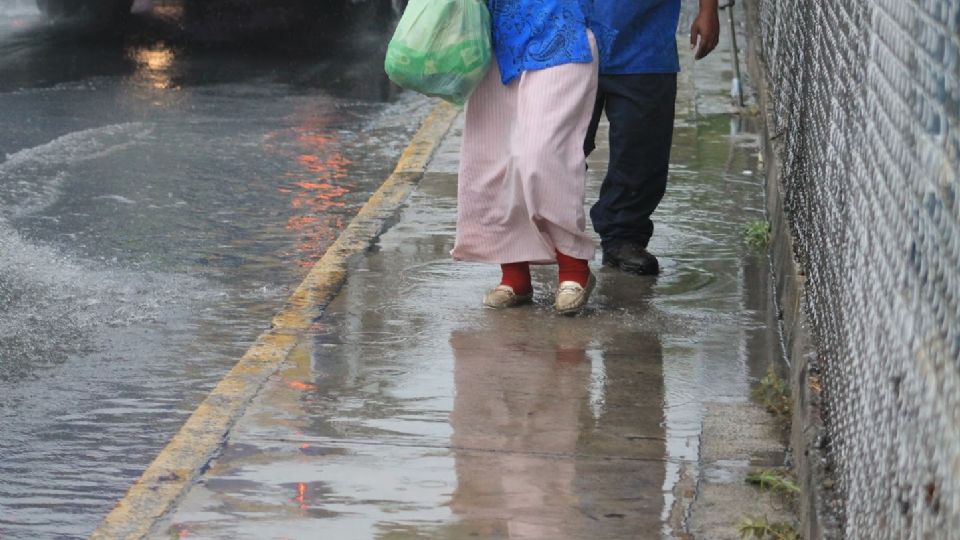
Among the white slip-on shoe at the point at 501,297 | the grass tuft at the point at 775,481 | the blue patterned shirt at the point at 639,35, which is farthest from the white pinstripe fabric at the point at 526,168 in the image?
the grass tuft at the point at 775,481

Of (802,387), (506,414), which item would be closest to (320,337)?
(506,414)

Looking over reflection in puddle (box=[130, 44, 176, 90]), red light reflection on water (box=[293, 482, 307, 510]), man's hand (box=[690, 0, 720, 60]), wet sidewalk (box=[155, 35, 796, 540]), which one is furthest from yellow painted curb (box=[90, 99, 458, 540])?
reflection in puddle (box=[130, 44, 176, 90])

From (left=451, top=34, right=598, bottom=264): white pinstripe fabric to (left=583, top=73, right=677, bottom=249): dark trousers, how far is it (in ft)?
1.97

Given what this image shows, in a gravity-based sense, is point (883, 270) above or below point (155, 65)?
above

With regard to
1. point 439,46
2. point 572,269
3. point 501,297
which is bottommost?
point 501,297

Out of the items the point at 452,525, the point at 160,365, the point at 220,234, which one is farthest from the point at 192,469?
the point at 220,234

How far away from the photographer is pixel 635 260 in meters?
6.71

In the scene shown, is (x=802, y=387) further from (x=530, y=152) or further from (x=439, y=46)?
(x=439, y=46)

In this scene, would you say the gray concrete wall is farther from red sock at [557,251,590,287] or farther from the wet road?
the wet road

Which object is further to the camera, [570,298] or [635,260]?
[635,260]

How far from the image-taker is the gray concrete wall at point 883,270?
2406 millimetres

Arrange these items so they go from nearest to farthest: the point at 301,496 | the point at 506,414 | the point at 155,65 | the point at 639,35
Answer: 1. the point at 301,496
2. the point at 506,414
3. the point at 639,35
4. the point at 155,65

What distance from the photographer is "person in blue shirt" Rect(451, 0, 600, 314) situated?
19.3ft

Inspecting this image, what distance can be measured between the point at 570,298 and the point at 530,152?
554 mm
